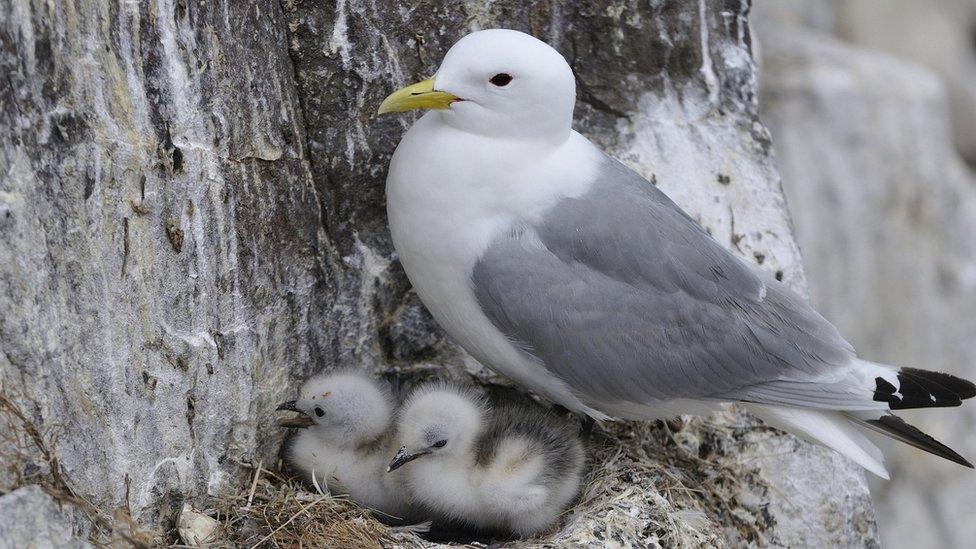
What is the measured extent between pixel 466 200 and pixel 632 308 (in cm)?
57

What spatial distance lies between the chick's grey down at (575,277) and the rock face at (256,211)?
0.33 meters

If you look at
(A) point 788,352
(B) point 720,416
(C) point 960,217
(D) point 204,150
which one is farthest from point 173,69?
(C) point 960,217

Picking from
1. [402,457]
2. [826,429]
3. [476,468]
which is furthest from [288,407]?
[826,429]

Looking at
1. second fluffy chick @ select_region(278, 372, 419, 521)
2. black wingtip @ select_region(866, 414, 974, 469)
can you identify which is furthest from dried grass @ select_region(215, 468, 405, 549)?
black wingtip @ select_region(866, 414, 974, 469)

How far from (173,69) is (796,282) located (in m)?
2.38

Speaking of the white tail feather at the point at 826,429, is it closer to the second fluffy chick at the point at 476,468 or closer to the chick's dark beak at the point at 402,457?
the second fluffy chick at the point at 476,468

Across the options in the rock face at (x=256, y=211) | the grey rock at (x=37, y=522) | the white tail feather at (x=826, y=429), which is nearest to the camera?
the grey rock at (x=37, y=522)

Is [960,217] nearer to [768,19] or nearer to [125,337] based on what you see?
[768,19]

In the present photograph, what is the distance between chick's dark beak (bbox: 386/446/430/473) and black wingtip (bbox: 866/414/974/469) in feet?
4.53

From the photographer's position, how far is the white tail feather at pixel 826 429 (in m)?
3.44

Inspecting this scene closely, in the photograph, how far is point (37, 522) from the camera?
2.60m

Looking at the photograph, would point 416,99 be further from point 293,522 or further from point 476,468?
point 293,522

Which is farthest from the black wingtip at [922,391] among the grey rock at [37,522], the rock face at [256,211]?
the grey rock at [37,522]

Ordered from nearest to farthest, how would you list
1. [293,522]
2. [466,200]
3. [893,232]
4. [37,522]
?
[37,522], [293,522], [466,200], [893,232]
